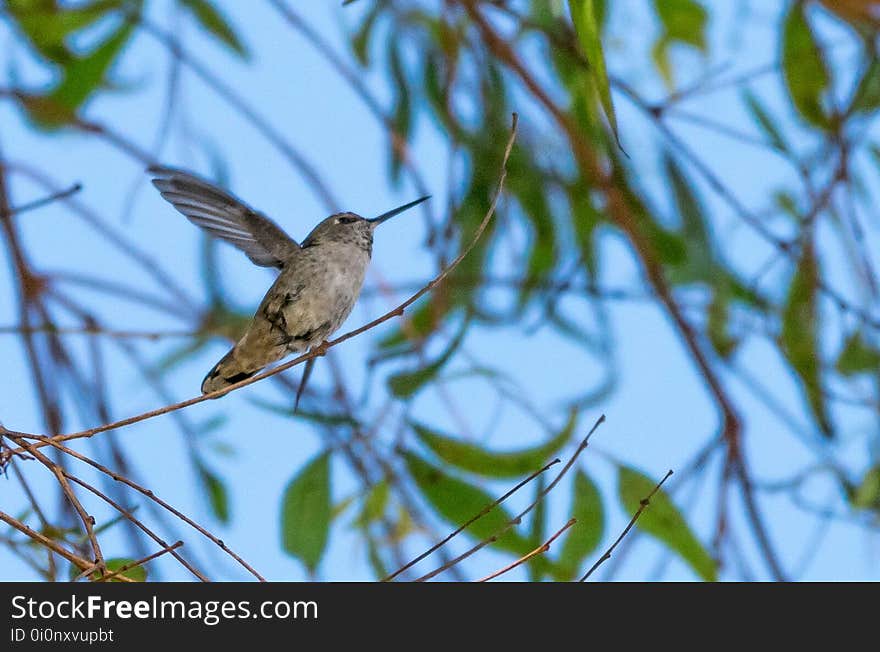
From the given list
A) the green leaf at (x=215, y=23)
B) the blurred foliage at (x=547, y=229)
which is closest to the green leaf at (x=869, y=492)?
the blurred foliage at (x=547, y=229)

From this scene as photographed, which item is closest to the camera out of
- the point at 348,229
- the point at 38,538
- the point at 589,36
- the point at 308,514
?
the point at 38,538

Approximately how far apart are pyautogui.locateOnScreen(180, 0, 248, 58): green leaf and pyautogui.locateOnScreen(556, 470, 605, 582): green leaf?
1070 millimetres

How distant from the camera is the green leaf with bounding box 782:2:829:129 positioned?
224 centimetres

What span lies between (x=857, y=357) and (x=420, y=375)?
0.89m

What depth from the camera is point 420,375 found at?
199 centimetres

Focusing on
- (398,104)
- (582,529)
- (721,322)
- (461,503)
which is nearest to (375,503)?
(461,503)

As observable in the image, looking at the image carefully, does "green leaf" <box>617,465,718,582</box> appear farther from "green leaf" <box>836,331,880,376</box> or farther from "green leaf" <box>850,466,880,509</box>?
"green leaf" <box>836,331,880,376</box>

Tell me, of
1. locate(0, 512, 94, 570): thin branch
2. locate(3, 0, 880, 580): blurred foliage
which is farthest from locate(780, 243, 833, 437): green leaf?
locate(0, 512, 94, 570): thin branch

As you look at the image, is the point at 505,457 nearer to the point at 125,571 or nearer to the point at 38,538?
the point at 125,571

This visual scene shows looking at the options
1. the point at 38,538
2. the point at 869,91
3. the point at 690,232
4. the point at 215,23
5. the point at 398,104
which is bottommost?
the point at 38,538

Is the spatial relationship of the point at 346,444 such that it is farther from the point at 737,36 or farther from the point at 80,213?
the point at 737,36

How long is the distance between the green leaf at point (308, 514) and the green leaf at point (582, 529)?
0.35 m
